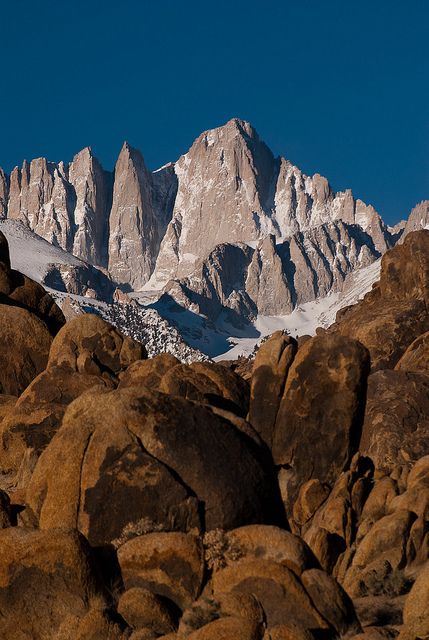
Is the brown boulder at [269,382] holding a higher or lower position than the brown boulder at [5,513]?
higher

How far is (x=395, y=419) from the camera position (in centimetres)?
3497

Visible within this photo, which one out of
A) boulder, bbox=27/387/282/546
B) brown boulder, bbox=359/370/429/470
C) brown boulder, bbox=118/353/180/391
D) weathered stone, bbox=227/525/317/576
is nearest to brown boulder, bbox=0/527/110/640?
boulder, bbox=27/387/282/546

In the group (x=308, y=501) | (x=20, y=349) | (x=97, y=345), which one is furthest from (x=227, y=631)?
(x=20, y=349)

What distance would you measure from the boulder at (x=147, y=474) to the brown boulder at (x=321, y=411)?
28.1 ft

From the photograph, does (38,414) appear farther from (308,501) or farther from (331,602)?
(331,602)

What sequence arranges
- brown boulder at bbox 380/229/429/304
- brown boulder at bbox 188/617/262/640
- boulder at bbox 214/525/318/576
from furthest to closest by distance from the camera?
brown boulder at bbox 380/229/429/304 → boulder at bbox 214/525/318/576 → brown boulder at bbox 188/617/262/640

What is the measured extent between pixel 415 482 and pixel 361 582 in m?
6.46

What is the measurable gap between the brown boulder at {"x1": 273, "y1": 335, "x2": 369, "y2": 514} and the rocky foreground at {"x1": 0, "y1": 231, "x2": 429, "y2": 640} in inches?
2.1

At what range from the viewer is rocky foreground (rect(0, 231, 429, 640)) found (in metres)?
17.6

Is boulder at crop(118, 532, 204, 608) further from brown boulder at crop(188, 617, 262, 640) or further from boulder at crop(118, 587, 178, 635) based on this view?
brown boulder at crop(188, 617, 262, 640)

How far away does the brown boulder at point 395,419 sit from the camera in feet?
111

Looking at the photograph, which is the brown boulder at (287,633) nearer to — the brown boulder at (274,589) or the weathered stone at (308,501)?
the brown boulder at (274,589)

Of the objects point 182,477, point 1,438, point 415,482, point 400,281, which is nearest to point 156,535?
point 182,477

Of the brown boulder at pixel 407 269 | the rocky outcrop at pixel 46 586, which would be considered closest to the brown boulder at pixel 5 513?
the rocky outcrop at pixel 46 586
